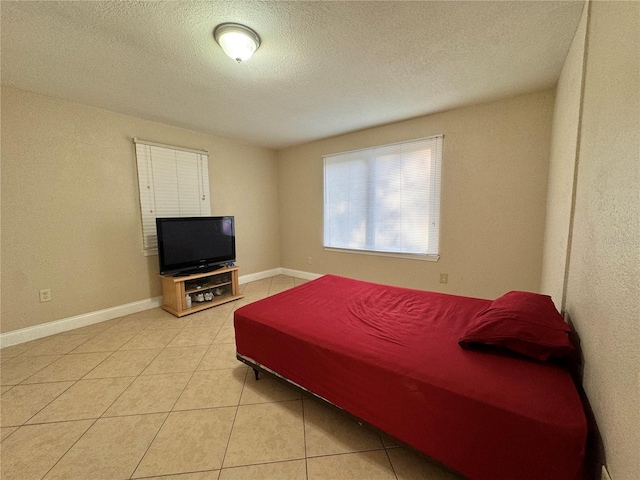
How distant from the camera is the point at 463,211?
9.53 ft

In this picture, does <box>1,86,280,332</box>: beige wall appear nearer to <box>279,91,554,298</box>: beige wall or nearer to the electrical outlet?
the electrical outlet

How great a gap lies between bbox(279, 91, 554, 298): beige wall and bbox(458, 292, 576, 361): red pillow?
156 centimetres

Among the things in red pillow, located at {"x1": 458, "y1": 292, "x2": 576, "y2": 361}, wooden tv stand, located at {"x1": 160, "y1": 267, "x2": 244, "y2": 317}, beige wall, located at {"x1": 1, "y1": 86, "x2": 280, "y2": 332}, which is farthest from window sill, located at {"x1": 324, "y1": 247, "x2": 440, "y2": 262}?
beige wall, located at {"x1": 1, "y1": 86, "x2": 280, "y2": 332}

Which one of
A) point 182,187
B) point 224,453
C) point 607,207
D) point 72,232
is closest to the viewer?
point 607,207

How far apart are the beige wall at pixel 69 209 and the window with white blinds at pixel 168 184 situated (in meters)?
0.10

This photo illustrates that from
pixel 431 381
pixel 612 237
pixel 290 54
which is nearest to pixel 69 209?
pixel 290 54

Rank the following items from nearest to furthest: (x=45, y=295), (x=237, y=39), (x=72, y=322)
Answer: (x=237, y=39) → (x=45, y=295) → (x=72, y=322)

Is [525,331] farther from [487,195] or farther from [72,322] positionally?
[72,322]

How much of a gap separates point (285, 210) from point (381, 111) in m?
2.51

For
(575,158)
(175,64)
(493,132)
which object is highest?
(175,64)

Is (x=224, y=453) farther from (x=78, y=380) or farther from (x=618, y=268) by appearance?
(x=618, y=268)

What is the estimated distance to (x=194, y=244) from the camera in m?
3.22

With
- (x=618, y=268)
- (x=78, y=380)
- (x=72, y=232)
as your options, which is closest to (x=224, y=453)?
(x=78, y=380)

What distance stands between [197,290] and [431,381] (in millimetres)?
2985
